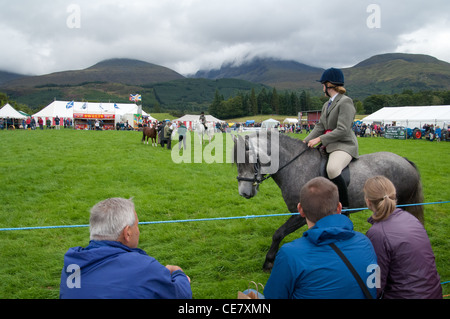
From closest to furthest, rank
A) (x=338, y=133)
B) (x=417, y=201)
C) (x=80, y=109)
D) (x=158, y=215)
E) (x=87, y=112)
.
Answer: (x=338, y=133) < (x=417, y=201) < (x=158, y=215) < (x=87, y=112) < (x=80, y=109)

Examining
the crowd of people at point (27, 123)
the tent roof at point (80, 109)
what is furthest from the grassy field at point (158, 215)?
the tent roof at point (80, 109)

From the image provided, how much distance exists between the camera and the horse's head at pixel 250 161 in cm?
488

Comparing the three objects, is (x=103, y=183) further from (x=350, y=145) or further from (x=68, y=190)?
(x=350, y=145)

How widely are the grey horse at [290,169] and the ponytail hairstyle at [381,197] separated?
6.41 feet

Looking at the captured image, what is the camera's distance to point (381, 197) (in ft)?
9.39

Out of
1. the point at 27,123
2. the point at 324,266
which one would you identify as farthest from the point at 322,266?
the point at 27,123

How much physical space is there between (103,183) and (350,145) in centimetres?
912

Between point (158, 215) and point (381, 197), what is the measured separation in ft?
20.6

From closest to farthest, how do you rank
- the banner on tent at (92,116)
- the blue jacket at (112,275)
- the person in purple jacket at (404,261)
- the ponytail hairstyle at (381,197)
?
the blue jacket at (112,275) < the person in purple jacket at (404,261) < the ponytail hairstyle at (381,197) < the banner on tent at (92,116)

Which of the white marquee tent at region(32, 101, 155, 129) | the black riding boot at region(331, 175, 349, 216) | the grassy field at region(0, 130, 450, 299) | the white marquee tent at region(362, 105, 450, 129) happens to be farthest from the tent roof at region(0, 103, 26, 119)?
the white marquee tent at region(362, 105, 450, 129)

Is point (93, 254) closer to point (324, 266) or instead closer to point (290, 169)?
point (324, 266)

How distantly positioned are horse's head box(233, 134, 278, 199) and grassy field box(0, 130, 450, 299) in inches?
61.4

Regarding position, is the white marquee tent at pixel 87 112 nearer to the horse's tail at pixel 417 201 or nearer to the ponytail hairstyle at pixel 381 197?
the horse's tail at pixel 417 201

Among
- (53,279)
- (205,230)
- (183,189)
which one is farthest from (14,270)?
(183,189)
